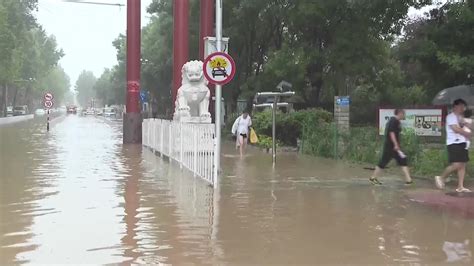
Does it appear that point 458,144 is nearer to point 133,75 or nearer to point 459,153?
point 459,153

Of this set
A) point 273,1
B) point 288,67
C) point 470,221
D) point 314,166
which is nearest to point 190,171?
point 314,166

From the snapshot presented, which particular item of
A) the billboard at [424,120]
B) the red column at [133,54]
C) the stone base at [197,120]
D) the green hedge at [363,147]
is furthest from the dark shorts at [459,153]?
the red column at [133,54]

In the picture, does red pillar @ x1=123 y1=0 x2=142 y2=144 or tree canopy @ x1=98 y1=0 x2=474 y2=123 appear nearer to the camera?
tree canopy @ x1=98 y1=0 x2=474 y2=123

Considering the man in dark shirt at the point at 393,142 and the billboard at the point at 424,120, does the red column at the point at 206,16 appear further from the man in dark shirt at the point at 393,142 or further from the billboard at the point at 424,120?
the man in dark shirt at the point at 393,142

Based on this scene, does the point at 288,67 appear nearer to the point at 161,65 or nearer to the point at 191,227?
the point at 191,227

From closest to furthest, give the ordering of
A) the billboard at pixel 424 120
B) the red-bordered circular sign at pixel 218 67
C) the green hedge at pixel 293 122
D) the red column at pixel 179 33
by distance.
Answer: the red-bordered circular sign at pixel 218 67, the billboard at pixel 424 120, the green hedge at pixel 293 122, the red column at pixel 179 33

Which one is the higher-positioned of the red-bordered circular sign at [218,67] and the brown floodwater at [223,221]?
the red-bordered circular sign at [218,67]

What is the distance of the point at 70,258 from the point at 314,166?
35.6 ft

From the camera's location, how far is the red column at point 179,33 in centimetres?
2538

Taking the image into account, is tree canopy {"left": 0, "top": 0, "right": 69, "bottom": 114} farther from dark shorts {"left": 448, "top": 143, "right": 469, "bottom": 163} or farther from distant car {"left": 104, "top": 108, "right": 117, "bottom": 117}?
dark shorts {"left": 448, "top": 143, "right": 469, "bottom": 163}

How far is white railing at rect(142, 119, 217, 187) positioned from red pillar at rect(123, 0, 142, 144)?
815 centimetres

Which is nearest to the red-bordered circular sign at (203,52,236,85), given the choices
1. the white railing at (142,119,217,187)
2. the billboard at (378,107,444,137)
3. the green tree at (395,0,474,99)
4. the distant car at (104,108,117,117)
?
the white railing at (142,119,217,187)

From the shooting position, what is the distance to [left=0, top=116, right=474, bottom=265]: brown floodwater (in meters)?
6.59

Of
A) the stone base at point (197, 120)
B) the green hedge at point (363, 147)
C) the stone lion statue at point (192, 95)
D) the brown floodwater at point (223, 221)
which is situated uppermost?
the stone lion statue at point (192, 95)
